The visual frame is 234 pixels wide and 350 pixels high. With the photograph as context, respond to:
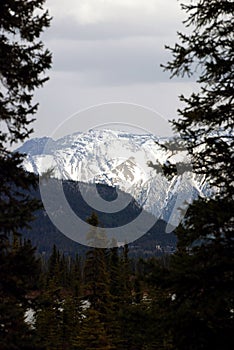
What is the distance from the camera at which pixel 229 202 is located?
542 inches

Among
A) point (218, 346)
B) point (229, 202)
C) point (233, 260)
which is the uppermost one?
point (229, 202)

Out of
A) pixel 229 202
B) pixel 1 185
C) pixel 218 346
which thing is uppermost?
pixel 1 185

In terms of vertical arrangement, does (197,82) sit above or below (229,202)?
above

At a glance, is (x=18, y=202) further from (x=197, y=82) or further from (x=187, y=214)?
(x=197, y=82)

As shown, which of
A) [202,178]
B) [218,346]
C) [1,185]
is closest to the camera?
[218,346]

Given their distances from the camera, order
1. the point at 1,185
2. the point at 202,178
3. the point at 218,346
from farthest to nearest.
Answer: the point at 202,178, the point at 1,185, the point at 218,346

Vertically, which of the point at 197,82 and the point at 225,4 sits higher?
the point at 225,4

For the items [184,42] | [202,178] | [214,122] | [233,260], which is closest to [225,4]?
[184,42]

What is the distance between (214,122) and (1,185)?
4511 millimetres

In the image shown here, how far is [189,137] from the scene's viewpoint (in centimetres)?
1461

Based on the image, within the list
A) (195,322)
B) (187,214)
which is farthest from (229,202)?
(195,322)

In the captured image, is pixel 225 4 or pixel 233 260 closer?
pixel 233 260

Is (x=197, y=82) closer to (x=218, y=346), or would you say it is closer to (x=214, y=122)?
(x=214, y=122)

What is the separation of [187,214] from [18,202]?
3.41 m
